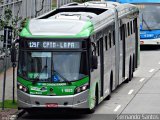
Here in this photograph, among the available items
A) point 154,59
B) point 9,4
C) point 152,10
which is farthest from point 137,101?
point 152,10

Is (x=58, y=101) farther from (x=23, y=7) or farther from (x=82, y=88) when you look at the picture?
(x=23, y=7)

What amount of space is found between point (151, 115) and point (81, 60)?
308 centimetres

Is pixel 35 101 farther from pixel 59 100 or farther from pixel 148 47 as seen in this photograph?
pixel 148 47

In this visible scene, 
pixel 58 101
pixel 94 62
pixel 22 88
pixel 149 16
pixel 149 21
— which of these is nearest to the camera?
pixel 58 101

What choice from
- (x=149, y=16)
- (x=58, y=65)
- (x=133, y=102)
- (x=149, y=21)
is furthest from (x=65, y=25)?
(x=149, y=21)

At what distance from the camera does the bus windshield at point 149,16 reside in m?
41.6

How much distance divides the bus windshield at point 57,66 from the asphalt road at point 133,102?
5.01 feet

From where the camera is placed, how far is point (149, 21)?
138 ft

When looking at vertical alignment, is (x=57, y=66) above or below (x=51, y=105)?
above

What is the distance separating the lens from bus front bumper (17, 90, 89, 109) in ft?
66.7

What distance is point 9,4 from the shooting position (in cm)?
3416

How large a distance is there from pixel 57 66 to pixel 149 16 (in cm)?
2200

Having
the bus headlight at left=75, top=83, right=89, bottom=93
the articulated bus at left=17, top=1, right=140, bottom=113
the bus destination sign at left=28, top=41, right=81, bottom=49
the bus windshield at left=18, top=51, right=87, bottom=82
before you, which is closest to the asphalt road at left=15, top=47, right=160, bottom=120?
the articulated bus at left=17, top=1, right=140, bottom=113

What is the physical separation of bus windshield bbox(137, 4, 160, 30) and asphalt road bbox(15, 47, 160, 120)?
780cm
